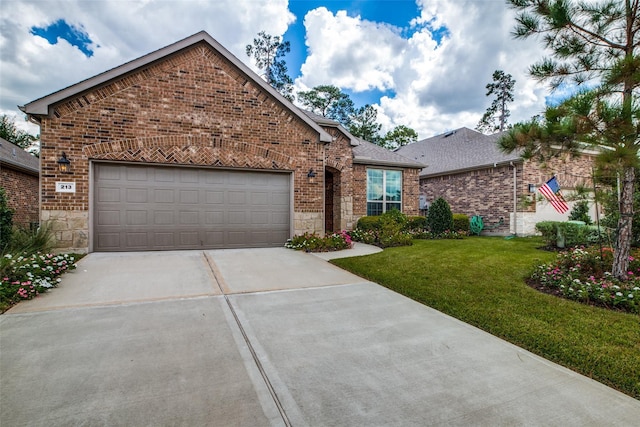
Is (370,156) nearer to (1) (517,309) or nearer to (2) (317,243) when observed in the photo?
(2) (317,243)

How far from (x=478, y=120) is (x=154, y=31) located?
3384 cm

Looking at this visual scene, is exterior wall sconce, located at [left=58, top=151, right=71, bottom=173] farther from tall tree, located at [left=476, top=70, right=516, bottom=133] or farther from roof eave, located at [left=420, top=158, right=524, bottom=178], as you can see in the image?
tall tree, located at [left=476, top=70, right=516, bottom=133]

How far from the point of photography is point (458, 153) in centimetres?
1702

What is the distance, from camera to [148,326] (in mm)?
3459

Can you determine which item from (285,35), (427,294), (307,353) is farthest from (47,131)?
(285,35)

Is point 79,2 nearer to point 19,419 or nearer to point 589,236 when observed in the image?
point 19,419

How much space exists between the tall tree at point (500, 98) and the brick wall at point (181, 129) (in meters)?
28.7

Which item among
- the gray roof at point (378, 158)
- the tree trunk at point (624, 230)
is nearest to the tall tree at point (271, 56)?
the gray roof at point (378, 158)

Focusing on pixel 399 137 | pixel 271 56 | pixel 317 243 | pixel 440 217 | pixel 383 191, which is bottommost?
pixel 317 243

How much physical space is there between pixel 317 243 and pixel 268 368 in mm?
6300

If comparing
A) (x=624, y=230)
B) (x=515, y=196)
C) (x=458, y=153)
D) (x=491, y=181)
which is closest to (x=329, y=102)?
(x=458, y=153)

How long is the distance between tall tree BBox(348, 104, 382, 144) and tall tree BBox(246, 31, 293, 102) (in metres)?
8.71

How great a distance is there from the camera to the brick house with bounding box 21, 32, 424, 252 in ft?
24.5

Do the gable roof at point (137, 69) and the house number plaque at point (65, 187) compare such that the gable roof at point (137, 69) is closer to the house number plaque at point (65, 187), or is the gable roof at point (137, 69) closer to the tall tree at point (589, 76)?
the house number plaque at point (65, 187)
